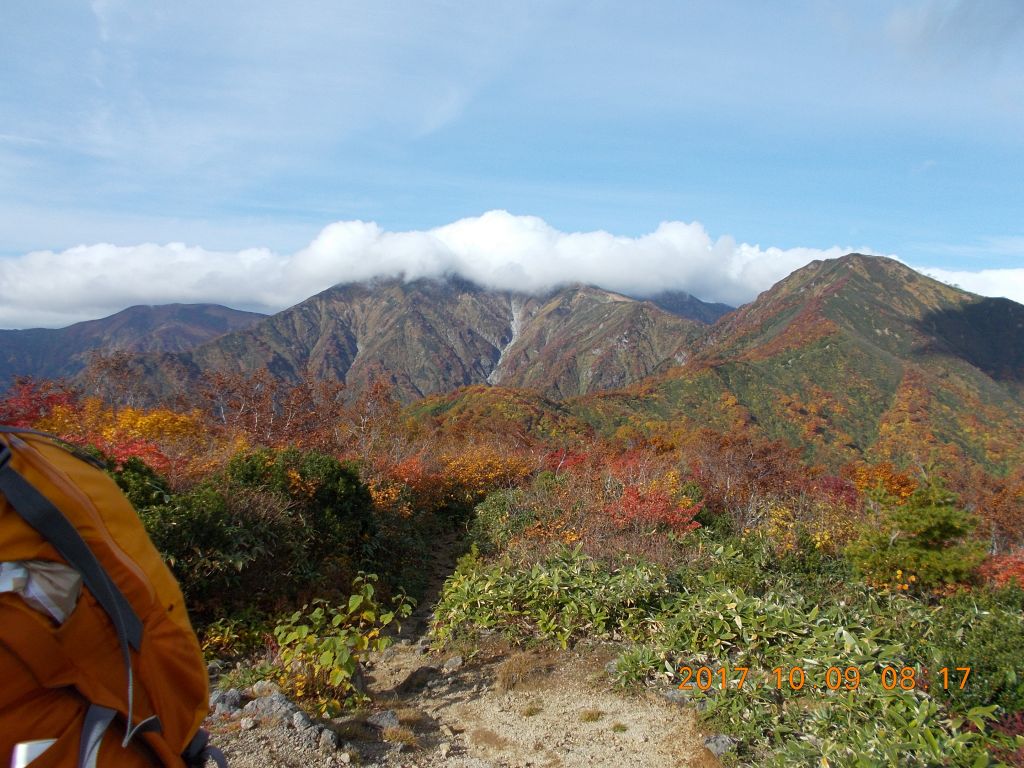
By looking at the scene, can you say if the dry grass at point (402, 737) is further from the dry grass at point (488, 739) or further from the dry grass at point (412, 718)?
the dry grass at point (488, 739)

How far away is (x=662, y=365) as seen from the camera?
129250mm

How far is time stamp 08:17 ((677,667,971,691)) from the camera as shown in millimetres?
4070

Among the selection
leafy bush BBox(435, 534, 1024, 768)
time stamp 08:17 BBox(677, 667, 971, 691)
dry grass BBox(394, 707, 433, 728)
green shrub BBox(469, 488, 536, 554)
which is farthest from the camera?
green shrub BBox(469, 488, 536, 554)

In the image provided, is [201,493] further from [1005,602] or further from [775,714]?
[1005,602]

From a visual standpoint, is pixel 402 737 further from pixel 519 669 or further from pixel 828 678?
pixel 828 678

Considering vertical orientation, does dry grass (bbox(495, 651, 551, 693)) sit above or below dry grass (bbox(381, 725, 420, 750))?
below

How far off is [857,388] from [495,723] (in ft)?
229

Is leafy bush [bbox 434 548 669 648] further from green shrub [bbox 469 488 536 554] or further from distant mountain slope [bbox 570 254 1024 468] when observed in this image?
distant mountain slope [bbox 570 254 1024 468]

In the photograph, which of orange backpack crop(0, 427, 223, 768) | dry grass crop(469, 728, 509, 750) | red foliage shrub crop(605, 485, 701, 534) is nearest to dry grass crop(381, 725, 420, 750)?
dry grass crop(469, 728, 509, 750)

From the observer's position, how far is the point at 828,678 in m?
4.32

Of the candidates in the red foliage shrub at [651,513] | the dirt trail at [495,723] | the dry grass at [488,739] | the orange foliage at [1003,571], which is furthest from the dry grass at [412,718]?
the orange foliage at [1003,571]

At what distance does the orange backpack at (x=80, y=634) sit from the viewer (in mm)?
1198

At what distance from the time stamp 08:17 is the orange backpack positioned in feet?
13.5

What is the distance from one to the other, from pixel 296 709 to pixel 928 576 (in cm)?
612
